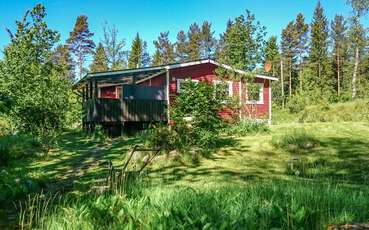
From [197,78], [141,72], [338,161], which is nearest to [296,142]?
[338,161]

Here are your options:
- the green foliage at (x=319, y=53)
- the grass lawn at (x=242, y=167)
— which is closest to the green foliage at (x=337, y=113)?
the grass lawn at (x=242, y=167)

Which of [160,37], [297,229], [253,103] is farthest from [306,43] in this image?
[297,229]

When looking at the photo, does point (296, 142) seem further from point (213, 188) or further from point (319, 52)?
point (319, 52)

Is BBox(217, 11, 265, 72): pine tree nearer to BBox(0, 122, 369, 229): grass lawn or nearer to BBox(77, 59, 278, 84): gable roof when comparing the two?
BBox(77, 59, 278, 84): gable roof

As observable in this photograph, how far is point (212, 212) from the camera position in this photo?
147 inches

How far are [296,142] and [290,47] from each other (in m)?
49.4

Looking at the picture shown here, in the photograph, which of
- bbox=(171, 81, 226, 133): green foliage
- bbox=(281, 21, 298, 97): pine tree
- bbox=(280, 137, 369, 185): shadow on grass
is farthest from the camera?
bbox=(281, 21, 298, 97): pine tree

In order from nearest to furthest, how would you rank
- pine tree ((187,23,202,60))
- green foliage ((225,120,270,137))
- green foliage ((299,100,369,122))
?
green foliage ((225,120,270,137))
green foliage ((299,100,369,122))
pine tree ((187,23,202,60))

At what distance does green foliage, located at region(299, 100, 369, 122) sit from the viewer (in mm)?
20469

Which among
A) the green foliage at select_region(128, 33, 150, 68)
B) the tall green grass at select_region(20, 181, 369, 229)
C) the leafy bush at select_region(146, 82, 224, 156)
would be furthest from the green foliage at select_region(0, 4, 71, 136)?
the green foliage at select_region(128, 33, 150, 68)

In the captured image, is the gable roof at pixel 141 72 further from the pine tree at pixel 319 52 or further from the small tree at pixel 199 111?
the pine tree at pixel 319 52

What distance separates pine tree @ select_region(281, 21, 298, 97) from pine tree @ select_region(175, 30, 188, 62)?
18.0 m

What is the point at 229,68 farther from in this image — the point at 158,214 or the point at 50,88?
the point at 158,214

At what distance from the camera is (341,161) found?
8.95m
